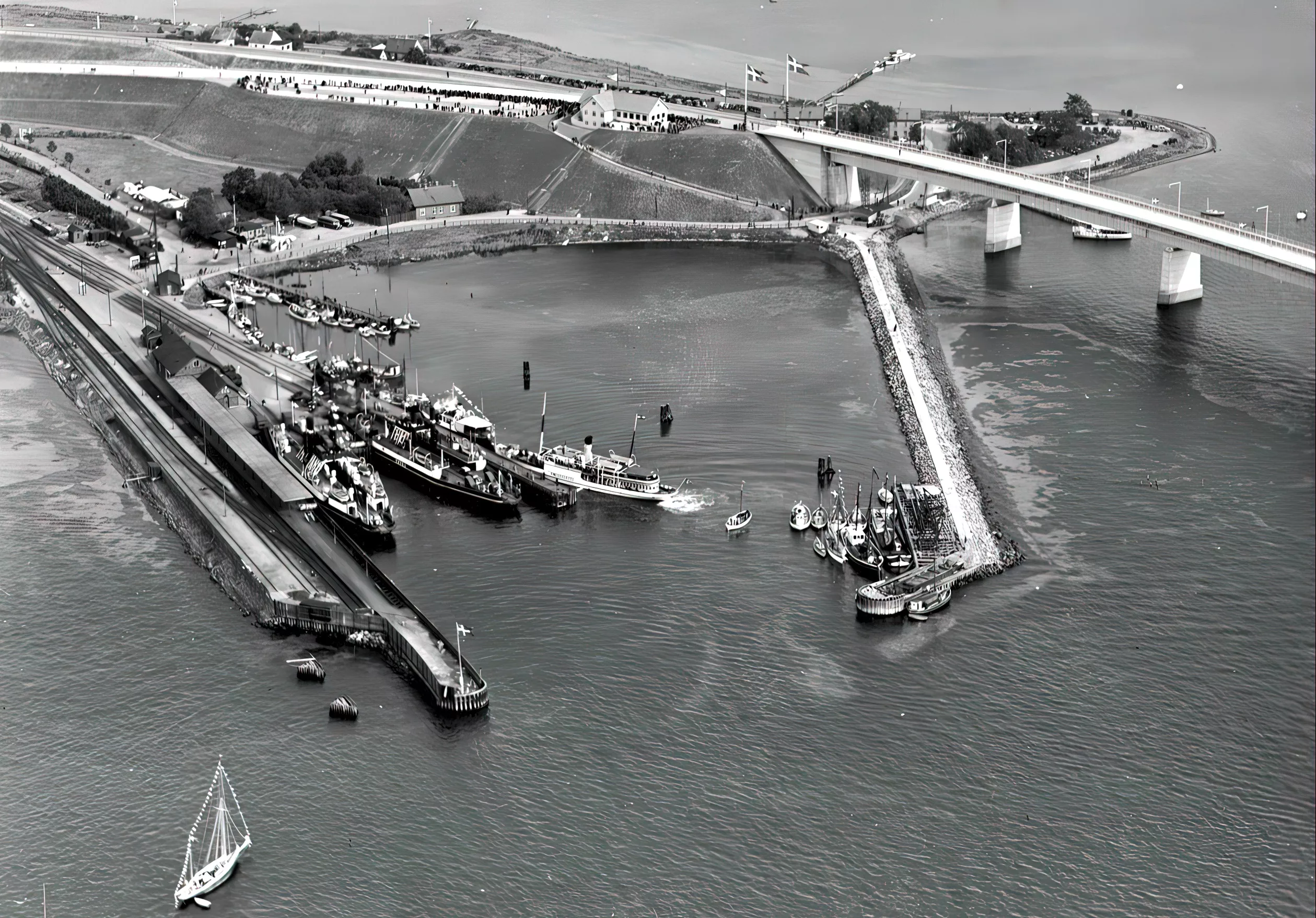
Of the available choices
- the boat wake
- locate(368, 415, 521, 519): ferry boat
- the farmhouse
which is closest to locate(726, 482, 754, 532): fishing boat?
the boat wake

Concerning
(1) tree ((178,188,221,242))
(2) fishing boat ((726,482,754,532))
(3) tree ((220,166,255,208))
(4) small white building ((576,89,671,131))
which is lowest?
(2) fishing boat ((726,482,754,532))

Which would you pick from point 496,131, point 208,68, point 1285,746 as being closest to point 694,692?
point 1285,746

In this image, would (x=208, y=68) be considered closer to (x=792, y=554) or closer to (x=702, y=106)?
(x=702, y=106)

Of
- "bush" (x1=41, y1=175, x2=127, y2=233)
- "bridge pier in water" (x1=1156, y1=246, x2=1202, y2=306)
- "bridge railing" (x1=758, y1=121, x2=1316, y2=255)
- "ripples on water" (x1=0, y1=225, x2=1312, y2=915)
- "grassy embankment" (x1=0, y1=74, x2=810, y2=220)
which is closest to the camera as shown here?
"ripples on water" (x1=0, y1=225, x2=1312, y2=915)

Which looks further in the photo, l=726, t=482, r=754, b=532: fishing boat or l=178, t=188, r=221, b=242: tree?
l=178, t=188, r=221, b=242: tree

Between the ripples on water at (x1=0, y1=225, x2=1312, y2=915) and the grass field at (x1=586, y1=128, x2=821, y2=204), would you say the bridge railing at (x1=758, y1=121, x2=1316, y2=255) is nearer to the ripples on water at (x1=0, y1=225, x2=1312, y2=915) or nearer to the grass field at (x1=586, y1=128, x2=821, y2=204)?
the grass field at (x1=586, y1=128, x2=821, y2=204)

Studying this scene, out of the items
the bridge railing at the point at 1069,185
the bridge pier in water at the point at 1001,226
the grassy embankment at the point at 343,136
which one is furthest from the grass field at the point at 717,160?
the bridge pier in water at the point at 1001,226

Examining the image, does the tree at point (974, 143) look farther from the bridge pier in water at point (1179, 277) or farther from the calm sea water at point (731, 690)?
the calm sea water at point (731, 690)
